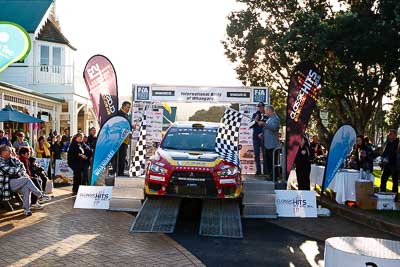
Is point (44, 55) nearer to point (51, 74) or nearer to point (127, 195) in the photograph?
point (51, 74)

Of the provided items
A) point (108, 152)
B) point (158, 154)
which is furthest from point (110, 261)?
point (108, 152)

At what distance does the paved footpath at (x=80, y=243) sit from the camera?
6.33m

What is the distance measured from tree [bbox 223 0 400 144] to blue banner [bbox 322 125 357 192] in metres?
3.76

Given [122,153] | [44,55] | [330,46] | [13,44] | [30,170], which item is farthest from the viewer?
[44,55]

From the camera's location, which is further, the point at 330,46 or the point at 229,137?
the point at 330,46

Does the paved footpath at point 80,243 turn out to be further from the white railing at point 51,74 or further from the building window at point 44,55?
the building window at point 44,55

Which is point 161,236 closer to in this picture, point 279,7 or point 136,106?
point 136,106

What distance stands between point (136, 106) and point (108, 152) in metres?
6.05

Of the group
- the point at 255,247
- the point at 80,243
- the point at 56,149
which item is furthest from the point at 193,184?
the point at 56,149

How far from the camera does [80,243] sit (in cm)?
727

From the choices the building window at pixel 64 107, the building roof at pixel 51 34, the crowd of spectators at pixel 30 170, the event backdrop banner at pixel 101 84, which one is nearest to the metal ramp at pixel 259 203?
the crowd of spectators at pixel 30 170

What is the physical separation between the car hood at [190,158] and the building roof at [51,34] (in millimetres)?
19246

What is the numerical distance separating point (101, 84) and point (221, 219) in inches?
229

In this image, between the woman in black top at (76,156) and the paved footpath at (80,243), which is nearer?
the paved footpath at (80,243)
